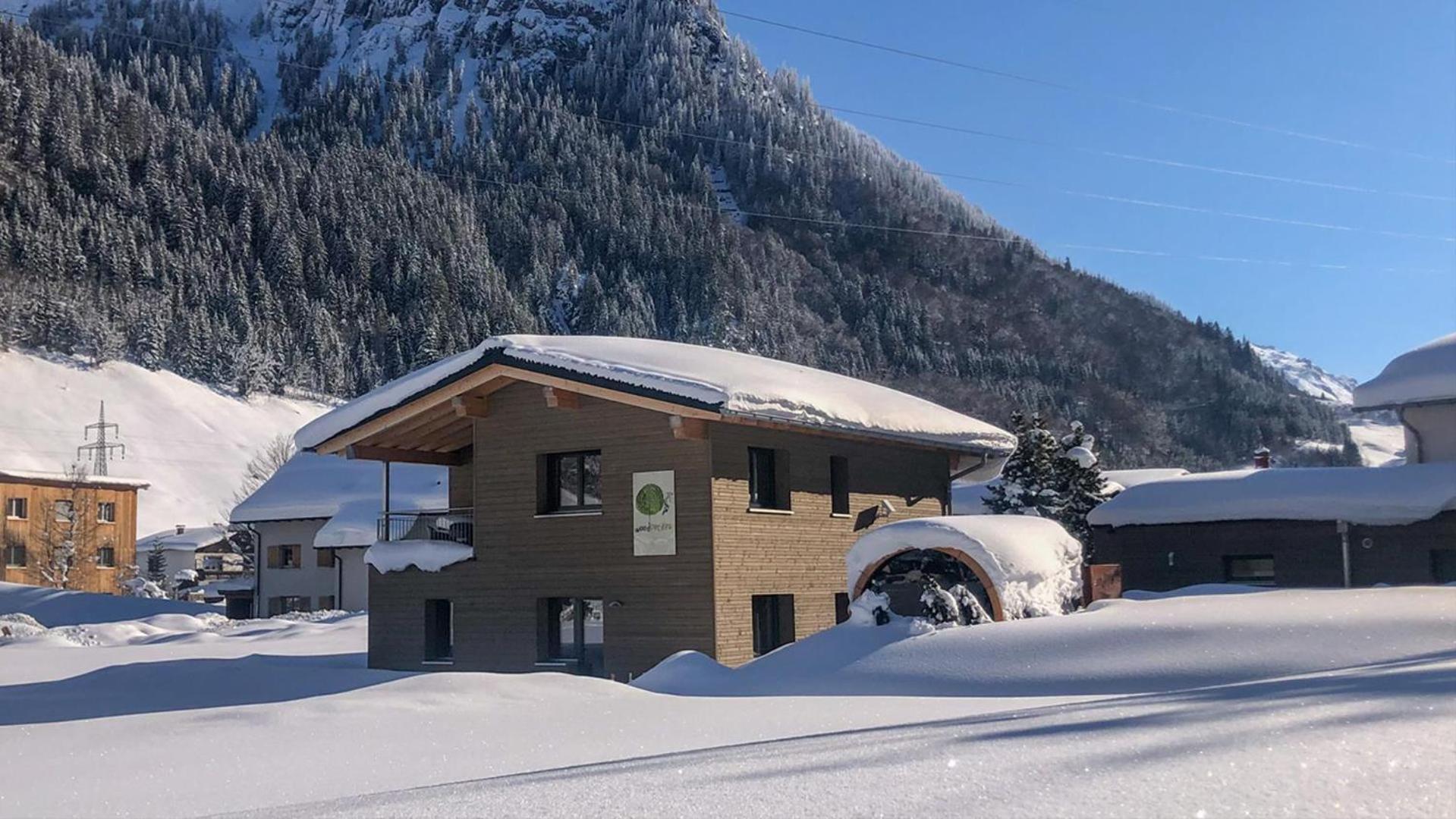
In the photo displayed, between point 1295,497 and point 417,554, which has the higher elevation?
point 1295,497

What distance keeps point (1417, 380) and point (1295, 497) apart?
4303 millimetres

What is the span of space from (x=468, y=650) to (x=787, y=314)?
415 ft

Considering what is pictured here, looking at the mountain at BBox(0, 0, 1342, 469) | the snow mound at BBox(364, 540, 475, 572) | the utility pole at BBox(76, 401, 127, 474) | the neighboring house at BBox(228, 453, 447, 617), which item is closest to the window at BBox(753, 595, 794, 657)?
the snow mound at BBox(364, 540, 475, 572)

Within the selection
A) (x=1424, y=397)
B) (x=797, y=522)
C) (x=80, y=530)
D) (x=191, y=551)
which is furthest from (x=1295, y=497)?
(x=191, y=551)

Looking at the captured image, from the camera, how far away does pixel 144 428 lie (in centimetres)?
9169

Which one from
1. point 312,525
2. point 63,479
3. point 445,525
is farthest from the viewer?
point 63,479

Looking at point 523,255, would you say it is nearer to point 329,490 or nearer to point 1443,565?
point 329,490

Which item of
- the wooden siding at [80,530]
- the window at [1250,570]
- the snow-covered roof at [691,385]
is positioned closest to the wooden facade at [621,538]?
the snow-covered roof at [691,385]

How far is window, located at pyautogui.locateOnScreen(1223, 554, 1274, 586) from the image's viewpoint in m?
27.9

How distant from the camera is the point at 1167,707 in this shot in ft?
29.8

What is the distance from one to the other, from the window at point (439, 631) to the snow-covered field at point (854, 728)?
3647 mm

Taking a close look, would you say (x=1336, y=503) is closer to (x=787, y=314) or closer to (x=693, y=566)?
(x=693, y=566)

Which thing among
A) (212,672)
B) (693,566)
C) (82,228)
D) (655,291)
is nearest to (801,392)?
(693,566)

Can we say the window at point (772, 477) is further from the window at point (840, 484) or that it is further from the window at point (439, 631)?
the window at point (439, 631)
